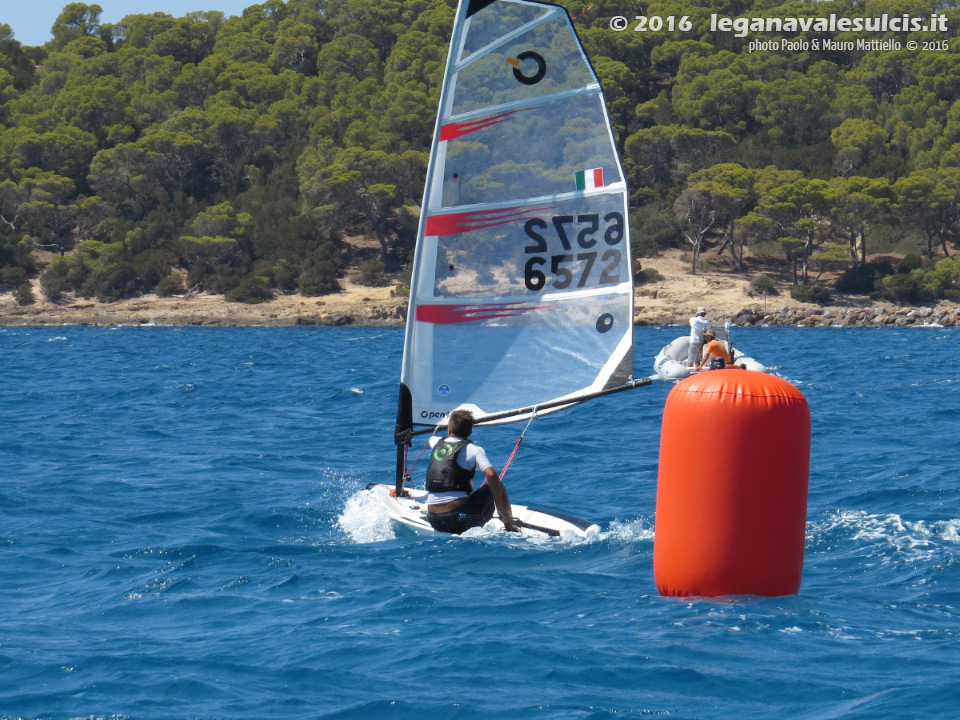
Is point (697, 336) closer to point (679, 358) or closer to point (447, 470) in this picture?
point (679, 358)

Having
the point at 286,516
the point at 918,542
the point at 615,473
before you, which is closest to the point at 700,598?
the point at 918,542

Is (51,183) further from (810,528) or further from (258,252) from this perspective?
(810,528)

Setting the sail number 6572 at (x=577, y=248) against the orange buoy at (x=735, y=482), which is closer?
the orange buoy at (x=735, y=482)

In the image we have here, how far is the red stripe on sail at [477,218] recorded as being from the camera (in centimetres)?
1018

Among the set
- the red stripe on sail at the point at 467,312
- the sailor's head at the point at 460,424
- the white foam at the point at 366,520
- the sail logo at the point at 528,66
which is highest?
the sail logo at the point at 528,66

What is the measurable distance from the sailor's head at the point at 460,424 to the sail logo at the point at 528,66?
3118 millimetres

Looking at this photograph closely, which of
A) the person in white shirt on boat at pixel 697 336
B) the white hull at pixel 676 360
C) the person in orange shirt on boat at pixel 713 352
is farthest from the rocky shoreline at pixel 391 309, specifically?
the person in orange shirt on boat at pixel 713 352

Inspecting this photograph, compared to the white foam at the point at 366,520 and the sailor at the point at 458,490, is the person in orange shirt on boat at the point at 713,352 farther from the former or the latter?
the sailor at the point at 458,490

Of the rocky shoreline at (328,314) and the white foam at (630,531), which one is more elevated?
the white foam at (630,531)

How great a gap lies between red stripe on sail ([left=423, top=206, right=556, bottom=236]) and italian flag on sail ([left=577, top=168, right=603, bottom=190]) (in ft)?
1.09

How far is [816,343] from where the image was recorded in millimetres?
37125

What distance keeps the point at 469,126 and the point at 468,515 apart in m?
3.48

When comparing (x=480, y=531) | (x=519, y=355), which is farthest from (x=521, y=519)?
(x=519, y=355)

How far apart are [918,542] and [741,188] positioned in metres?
53.2
